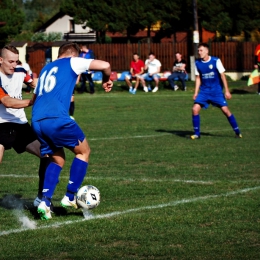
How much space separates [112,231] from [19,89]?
2312mm

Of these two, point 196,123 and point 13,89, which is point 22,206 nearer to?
point 13,89

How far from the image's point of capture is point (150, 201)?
28.0ft

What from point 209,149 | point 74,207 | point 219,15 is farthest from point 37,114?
point 219,15

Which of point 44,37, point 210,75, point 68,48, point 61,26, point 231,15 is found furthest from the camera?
point 61,26

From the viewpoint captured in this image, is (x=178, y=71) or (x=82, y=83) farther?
(x=178, y=71)

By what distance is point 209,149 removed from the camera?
1364 cm

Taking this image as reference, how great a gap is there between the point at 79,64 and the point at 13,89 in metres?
1.33

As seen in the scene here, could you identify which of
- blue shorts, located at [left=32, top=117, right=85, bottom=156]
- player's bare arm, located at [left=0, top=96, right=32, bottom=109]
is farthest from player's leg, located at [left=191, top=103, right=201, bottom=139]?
blue shorts, located at [left=32, top=117, right=85, bottom=156]

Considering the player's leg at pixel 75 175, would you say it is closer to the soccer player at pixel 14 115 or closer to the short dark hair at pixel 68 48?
the soccer player at pixel 14 115

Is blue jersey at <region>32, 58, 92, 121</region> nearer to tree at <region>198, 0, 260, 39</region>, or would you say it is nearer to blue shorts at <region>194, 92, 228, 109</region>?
blue shorts at <region>194, 92, 228, 109</region>

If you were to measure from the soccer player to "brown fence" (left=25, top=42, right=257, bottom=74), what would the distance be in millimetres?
33312

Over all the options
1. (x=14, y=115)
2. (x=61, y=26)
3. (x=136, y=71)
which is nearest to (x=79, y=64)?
(x=14, y=115)

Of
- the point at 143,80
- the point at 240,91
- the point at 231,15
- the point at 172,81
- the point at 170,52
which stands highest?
the point at 231,15

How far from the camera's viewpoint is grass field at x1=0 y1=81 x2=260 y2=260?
20.8ft
